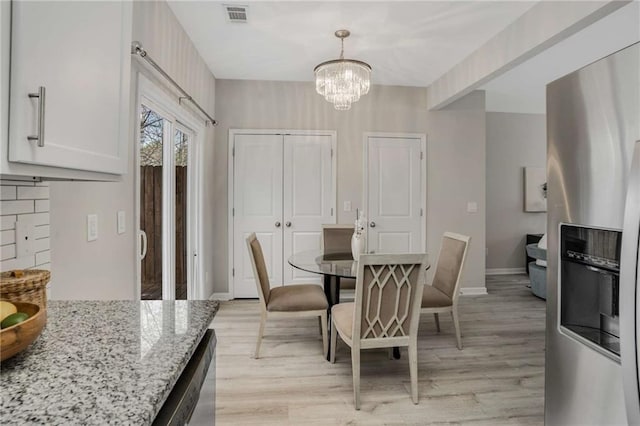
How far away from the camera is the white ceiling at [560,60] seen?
271 cm

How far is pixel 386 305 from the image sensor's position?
2039mm

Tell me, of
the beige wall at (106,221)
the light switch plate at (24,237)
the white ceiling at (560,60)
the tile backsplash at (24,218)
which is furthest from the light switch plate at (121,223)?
the white ceiling at (560,60)

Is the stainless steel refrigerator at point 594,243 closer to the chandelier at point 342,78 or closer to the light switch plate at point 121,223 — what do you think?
the chandelier at point 342,78

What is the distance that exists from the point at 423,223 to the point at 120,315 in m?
3.87

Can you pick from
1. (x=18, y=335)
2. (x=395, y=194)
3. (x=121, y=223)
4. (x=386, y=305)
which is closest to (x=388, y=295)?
(x=386, y=305)

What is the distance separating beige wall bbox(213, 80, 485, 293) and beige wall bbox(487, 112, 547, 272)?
1285 mm

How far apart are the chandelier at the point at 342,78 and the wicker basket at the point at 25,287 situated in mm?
2504

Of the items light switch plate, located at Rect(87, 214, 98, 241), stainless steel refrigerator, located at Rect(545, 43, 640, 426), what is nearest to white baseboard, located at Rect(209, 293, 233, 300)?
light switch plate, located at Rect(87, 214, 98, 241)

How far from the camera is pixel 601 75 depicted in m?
1.15

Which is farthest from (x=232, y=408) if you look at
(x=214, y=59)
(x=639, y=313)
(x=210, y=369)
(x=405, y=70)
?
(x=405, y=70)

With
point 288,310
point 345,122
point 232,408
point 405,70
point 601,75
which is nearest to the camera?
point 601,75

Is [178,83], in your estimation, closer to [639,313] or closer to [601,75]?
[601,75]

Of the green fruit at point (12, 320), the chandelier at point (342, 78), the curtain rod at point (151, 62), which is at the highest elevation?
the chandelier at point (342, 78)

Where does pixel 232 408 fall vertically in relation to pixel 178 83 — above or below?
below
